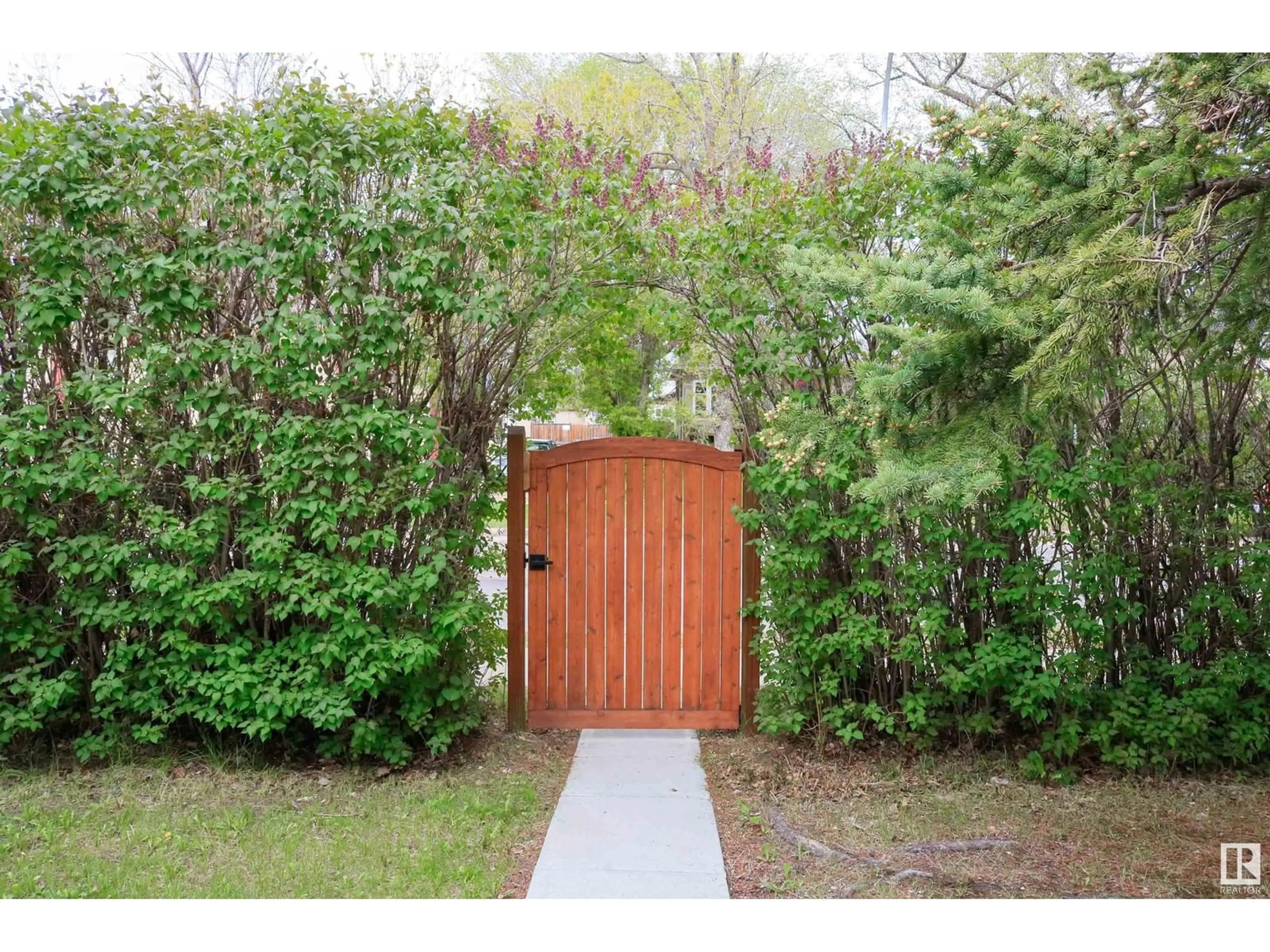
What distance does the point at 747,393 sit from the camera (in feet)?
16.0

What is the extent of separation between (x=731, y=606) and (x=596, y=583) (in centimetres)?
79

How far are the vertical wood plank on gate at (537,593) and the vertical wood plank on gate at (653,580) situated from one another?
57 centimetres

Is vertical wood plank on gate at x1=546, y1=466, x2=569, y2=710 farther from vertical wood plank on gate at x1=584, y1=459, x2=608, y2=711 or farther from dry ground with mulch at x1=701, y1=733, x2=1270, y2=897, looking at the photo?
dry ground with mulch at x1=701, y1=733, x2=1270, y2=897

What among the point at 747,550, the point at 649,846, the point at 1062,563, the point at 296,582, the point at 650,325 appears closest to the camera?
the point at 649,846

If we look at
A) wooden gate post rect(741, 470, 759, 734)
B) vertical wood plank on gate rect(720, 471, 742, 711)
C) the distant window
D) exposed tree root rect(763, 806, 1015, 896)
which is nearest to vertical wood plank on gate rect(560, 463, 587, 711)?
vertical wood plank on gate rect(720, 471, 742, 711)

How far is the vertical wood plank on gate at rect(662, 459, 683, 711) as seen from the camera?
5211 millimetres

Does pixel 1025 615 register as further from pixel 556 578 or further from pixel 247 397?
pixel 247 397

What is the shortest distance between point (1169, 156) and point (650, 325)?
3960 mm

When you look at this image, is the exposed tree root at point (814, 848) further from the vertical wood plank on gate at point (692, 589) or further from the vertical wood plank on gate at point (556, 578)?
the vertical wood plank on gate at point (556, 578)

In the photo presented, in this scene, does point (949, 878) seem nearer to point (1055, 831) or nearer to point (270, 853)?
point (1055, 831)

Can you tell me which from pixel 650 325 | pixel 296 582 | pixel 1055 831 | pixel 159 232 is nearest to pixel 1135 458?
pixel 1055 831

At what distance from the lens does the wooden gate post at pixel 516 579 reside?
507 centimetres

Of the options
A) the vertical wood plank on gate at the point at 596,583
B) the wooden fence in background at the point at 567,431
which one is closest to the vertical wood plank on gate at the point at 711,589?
the vertical wood plank on gate at the point at 596,583

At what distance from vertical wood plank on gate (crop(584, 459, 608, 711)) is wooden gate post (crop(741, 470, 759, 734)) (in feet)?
2.58
